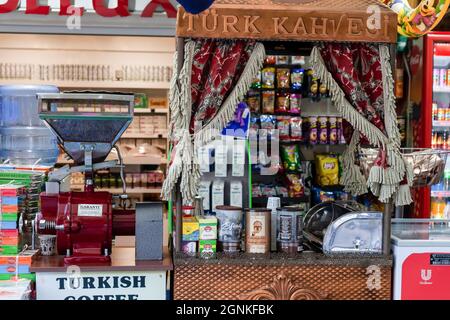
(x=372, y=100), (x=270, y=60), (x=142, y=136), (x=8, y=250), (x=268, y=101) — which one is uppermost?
(x=270, y=60)

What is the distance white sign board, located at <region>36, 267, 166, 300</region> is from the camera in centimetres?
328

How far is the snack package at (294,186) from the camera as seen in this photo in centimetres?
593

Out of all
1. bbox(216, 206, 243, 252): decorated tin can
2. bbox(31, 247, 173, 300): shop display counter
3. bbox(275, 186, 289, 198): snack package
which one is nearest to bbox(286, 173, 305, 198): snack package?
bbox(275, 186, 289, 198): snack package

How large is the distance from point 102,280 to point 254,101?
9.99ft

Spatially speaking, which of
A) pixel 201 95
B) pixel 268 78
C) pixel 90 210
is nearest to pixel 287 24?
pixel 201 95

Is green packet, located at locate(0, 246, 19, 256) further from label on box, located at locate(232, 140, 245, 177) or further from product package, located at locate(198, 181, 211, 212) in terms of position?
label on box, located at locate(232, 140, 245, 177)

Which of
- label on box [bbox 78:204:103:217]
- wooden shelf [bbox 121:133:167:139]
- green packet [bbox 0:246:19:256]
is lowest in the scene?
green packet [bbox 0:246:19:256]

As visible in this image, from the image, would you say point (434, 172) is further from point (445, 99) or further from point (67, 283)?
point (445, 99)

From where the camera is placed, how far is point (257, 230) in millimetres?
3484

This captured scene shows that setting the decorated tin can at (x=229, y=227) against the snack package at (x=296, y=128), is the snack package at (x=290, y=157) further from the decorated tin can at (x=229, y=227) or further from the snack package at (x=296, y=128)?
the decorated tin can at (x=229, y=227)

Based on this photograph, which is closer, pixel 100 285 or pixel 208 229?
pixel 100 285

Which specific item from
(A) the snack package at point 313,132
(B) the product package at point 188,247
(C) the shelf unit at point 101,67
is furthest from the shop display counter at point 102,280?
(C) the shelf unit at point 101,67

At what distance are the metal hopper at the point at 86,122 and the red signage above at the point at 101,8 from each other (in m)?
2.91

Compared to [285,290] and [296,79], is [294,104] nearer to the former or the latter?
[296,79]
